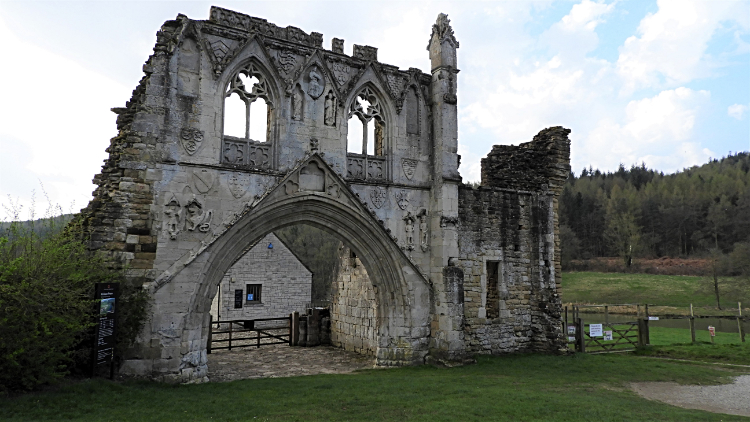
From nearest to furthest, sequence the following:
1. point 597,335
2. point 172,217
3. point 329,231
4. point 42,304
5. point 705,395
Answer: point 42,304, point 705,395, point 172,217, point 329,231, point 597,335

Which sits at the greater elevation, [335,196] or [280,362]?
[335,196]

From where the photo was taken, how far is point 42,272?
7.16 metres

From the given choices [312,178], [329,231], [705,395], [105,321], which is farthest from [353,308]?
[705,395]

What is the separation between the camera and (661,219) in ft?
205

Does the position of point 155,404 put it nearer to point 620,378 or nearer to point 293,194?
point 293,194

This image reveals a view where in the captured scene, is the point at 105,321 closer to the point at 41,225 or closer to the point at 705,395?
the point at 41,225

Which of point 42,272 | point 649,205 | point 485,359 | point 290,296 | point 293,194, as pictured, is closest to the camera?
point 42,272

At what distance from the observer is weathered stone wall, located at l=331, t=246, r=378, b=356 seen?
13938 millimetres

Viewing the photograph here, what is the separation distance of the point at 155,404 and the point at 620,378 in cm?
942

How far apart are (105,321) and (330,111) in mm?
6310

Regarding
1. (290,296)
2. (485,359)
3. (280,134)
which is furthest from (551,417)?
(290,296)

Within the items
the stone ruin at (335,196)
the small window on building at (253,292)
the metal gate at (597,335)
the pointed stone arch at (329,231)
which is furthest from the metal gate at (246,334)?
the metal gate at (597,335)

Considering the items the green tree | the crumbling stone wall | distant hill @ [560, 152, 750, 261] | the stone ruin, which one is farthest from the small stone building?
the green tree

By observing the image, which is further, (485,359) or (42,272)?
(485,359)
